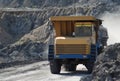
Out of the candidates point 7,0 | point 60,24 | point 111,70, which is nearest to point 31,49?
point 60,24

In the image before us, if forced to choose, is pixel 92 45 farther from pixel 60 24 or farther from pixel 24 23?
pixel 24 23

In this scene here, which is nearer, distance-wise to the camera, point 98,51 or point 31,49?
point 98,51

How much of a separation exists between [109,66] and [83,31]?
327 inches

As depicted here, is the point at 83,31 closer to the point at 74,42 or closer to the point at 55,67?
the point at 74,42

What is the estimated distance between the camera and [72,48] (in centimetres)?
2267

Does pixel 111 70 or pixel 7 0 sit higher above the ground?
pixel 111 70

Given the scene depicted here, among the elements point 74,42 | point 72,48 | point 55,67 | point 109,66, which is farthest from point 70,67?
point 109,66

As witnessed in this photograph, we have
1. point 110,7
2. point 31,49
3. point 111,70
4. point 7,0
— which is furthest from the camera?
point 7,0

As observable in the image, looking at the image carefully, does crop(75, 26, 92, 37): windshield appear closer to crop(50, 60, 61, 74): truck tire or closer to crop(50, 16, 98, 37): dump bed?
crop(50, 16, 98, 37): dump bed

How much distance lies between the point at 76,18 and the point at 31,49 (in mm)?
20351

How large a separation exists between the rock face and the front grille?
5798 mm

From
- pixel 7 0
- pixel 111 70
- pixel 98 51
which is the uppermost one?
pixel 111 70

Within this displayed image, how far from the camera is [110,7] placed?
64.7 metres

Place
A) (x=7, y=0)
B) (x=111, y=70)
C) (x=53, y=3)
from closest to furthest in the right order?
(x=111, y=70) < (x=53, y=3) < (x=7, y=0)
